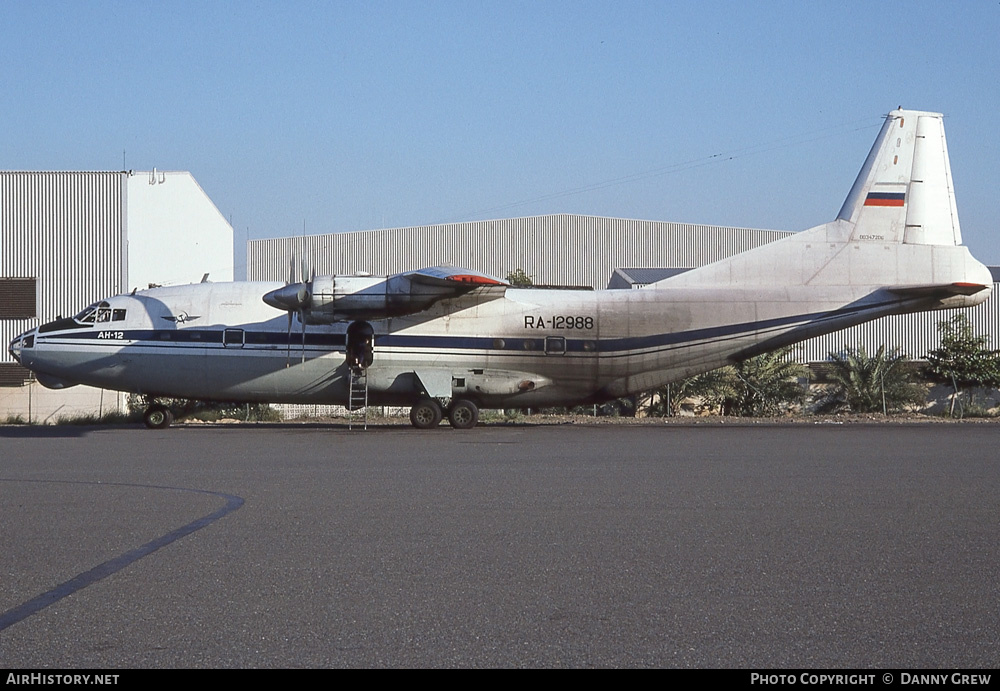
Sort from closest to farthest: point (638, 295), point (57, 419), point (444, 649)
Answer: point (444, 649) < point (638, 295) < point (57, 419)

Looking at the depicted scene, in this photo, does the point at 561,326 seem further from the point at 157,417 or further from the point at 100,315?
the point at 100,315

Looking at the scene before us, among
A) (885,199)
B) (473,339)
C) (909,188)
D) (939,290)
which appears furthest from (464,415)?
(909,188)

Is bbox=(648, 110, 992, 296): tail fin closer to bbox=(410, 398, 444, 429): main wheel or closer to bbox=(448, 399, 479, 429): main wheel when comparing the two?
bbox=(448, 399, 479, 429): main wheel

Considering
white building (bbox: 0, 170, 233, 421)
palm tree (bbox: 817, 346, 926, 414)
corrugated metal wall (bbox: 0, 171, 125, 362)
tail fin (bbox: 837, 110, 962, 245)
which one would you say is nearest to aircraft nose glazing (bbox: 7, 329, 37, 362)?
white building (bbox: 0, 170, 233, 421)

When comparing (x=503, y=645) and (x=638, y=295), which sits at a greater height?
(x=638, y=295)

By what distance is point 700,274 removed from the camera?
80.2ft

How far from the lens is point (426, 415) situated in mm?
24281

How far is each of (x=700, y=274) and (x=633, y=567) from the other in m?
18.3

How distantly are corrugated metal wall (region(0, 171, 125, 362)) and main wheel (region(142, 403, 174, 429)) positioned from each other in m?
19.5

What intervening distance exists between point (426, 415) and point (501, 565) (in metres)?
17.4

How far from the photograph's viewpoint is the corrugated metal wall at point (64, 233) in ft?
139

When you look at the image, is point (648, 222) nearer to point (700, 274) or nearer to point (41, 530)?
point (700, 274)

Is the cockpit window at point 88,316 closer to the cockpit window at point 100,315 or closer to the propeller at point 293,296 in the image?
the cockpit window at point 100,315
